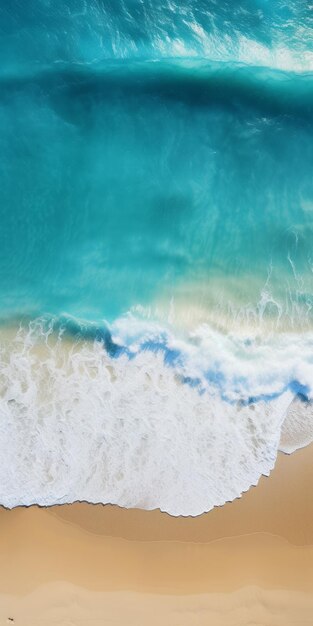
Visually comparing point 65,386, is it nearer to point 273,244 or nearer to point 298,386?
point 298,386

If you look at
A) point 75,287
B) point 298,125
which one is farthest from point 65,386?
point 298,125

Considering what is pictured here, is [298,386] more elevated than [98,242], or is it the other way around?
[98,242]

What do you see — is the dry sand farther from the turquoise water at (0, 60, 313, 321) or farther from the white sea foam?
the turquoise water at (0, 60, 313, 321)

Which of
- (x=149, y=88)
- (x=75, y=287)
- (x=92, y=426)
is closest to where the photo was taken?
(x=92, y=426)

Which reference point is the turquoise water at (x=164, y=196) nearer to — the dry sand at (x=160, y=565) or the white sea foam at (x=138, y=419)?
the white sea foam at (x=138, y=419)

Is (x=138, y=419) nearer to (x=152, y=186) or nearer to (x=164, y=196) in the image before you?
(x=164, y=196)

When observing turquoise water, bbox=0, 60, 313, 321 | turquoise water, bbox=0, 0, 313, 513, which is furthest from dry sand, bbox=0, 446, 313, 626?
turquoise water, bbox=0, 60, 313, 321
